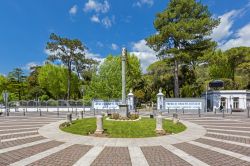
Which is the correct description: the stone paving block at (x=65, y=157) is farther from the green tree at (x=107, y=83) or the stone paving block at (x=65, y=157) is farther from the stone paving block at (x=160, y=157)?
the green tree at (x=107, y=83)

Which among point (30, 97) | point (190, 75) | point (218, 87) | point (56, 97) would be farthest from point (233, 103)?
point (30, 97)

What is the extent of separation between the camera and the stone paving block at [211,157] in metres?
8.45

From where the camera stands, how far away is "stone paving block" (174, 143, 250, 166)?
27.7 ft

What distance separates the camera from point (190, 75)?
52562 mm

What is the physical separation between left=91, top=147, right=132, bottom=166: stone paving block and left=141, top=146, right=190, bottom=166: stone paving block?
2.63ft

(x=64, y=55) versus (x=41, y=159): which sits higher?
(x=64, y=55)

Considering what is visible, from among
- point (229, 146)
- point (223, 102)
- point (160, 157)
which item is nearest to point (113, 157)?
point (160, 157)

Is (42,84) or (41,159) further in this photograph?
(42,84)

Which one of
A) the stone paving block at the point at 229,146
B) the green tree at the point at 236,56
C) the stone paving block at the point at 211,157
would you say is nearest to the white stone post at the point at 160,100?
the stone paving block at the point at 229,146

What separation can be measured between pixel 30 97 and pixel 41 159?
61.0 m

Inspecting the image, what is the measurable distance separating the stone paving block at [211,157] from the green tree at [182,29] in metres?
30.4

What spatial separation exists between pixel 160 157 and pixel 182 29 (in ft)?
112

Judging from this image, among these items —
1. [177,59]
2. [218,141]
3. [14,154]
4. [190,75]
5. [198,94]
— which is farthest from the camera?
[198,94]

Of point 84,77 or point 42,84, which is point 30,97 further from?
point 84,77
